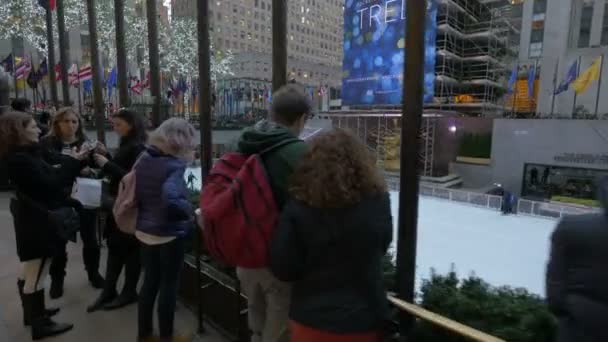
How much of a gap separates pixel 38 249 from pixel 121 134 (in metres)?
1.03

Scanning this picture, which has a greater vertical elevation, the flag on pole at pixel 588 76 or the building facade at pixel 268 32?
the building facade at pixel 268 32

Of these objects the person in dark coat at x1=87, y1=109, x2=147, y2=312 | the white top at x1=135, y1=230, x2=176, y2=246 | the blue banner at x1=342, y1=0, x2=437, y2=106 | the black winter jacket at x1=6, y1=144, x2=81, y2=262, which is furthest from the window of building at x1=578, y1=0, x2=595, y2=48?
the black winter jacket at x1=6, y1=144, x2=81, y2=262

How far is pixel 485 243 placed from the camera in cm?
1287

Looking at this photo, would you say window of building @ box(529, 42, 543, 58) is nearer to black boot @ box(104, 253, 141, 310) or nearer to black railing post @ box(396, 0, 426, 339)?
black railing post @ box(396, 0, 426, 339)

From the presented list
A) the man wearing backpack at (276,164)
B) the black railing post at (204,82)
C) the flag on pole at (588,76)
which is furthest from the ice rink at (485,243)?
the flag on pole at (588,76)

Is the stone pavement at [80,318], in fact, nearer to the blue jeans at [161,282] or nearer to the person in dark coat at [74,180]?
the person in dark coat at [74,180]

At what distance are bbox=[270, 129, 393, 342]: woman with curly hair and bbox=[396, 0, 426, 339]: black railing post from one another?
628 millimetres

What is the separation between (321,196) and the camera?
1.38m

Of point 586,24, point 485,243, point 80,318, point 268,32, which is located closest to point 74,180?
point 80,318

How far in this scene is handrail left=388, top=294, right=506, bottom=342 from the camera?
1.63m

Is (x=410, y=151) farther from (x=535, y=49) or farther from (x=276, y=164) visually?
(x=535, y=49)

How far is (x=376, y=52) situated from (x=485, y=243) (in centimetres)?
2512

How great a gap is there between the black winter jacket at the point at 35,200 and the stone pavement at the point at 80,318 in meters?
0.68

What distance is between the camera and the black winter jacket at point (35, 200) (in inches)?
105
